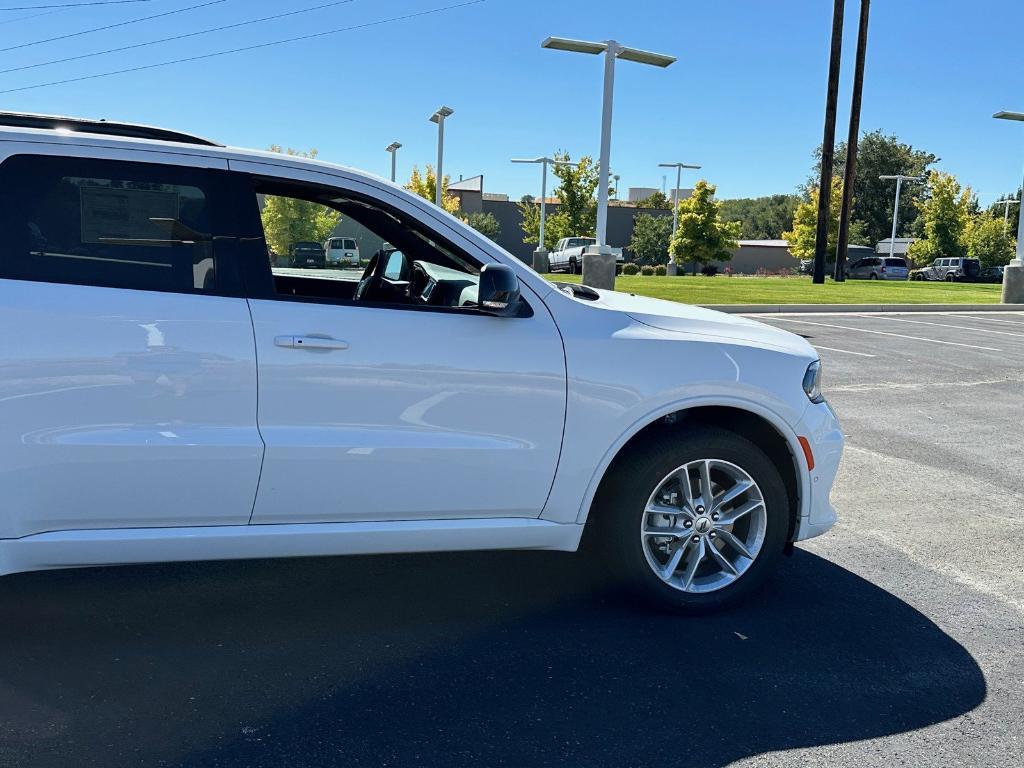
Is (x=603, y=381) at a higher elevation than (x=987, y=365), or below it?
higher

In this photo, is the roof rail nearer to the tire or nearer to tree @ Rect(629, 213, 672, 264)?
the tire

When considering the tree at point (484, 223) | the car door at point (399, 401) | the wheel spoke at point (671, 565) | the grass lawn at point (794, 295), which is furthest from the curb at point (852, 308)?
the tree at point (484, 223)

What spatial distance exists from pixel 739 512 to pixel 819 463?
0.41 metres

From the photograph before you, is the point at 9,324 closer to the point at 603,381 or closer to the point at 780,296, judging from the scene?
the point at 603,381

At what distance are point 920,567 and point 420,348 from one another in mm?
2808

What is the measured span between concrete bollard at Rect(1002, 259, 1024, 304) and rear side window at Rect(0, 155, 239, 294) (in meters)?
27.8

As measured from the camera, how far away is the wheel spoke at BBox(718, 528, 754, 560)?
159 inches

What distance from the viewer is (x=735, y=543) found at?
407 centimetres

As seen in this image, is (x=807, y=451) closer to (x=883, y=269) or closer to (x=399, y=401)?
(x=399, y=401)

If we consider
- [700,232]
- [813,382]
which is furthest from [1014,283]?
[700,232]

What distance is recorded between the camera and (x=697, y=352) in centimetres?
387

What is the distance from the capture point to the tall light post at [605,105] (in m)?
18.7

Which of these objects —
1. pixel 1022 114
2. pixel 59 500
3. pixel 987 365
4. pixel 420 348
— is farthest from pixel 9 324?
pixel 1022 114

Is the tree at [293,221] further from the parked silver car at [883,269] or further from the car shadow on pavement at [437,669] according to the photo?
the parked silver car at [883,269]
